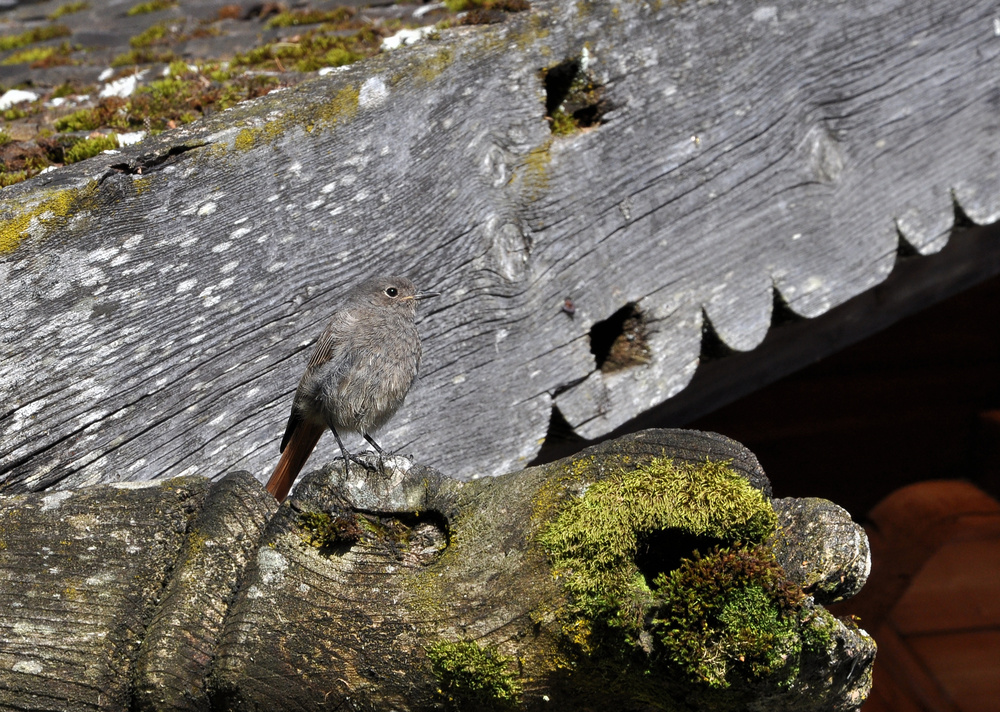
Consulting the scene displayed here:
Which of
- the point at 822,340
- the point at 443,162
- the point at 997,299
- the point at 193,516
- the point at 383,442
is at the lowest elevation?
the point at 997,299

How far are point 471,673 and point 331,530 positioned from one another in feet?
1.28

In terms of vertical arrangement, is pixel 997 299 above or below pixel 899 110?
below

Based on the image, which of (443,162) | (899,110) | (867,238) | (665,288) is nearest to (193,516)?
(443,162)

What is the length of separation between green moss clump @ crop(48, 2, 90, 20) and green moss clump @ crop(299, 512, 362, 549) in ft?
17.5

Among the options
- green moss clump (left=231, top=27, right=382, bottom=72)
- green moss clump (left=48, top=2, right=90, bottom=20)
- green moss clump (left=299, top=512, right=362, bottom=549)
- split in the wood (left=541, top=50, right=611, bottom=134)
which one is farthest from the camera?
green moss clump (left=48, top=2, right=90, bottom=20)

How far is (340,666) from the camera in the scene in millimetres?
1662

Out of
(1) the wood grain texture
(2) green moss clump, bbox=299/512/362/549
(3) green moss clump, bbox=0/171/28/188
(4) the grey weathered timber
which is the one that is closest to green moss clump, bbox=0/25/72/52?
(3) green moss clump, bbox=0/171/28/188

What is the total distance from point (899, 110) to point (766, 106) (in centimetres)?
74

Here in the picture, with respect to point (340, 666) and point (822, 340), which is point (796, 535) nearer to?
point (340, 666)

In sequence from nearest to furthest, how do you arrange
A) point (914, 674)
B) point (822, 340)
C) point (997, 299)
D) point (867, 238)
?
point (867, 238) < point (822, 340) < point (914, 674) < point (997, 299)

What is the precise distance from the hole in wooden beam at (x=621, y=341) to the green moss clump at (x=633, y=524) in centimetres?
179

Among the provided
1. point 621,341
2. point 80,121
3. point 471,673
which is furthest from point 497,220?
point 471,673

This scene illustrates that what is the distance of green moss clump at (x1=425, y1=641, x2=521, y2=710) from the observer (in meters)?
1.64

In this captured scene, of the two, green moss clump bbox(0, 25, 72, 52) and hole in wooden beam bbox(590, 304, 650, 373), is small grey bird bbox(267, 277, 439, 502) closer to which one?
hole in wooden beam bbox(590, 304, 650, 373)
